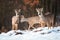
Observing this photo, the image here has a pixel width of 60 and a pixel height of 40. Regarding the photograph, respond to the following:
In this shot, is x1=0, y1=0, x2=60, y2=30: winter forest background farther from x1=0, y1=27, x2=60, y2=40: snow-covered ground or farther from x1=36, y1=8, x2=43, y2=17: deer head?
x1=0, y1=27, x2=60, y2=40: snow-covered ground

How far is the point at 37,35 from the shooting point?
13.5ft

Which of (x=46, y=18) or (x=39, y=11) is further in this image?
(x=46, y=18)

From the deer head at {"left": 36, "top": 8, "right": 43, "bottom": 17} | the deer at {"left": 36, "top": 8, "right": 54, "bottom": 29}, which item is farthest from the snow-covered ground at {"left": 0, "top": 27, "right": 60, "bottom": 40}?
the deer head at {"left": 36, "top": 8, "right": 43, "bottom": 17}

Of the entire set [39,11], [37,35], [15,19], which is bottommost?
[37,35]

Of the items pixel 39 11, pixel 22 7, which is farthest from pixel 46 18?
pixel 22 7

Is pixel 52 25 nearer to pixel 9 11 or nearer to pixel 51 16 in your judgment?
pixel 51 16

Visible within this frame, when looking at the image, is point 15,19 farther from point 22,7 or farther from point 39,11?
point 39,11

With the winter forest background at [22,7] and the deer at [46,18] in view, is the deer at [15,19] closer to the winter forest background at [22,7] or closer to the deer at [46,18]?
the winter forest background at [22,7]

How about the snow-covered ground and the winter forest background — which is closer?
the snow-covered ground

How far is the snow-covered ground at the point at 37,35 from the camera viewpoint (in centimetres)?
387

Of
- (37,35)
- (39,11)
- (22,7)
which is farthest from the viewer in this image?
(22,7)

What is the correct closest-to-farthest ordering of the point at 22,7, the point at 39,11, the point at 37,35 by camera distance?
the point at 37,35 → the point at 39,11 → the point at 22,7

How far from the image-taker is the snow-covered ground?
3.87 metres

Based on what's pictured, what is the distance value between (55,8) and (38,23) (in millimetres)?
464
